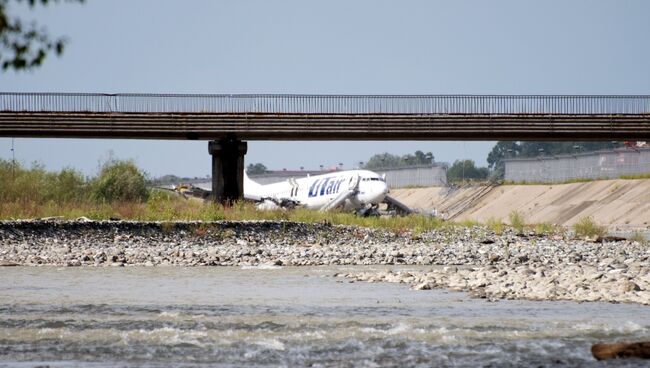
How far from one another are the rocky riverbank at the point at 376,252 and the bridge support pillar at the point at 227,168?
369 inches

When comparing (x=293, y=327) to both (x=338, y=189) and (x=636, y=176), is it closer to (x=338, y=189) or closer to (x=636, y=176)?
(x=338, y=189)

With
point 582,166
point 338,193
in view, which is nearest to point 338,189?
point 338,193

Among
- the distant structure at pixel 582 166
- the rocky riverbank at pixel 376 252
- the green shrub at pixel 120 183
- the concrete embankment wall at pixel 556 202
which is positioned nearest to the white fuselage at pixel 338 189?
the green shrub at pixel 120 183

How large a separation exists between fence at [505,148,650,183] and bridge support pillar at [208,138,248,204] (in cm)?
7582

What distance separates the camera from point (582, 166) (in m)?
154

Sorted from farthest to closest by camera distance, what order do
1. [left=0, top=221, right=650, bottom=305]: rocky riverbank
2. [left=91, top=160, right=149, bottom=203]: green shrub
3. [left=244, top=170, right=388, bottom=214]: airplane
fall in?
[left=244, top=170, right=388, bottom=214]: airplane, [left=91, top=160, right=149, bottom=203]: green shrub, [left=0, top=221, right=650, bottom=305]: rocky riverbank

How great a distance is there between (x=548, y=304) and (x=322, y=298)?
5.22 metres

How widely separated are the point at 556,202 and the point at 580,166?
2805 cm

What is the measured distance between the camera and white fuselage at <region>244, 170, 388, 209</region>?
89.0 m

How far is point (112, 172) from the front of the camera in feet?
279

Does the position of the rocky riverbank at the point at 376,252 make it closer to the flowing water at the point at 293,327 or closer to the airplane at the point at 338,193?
the flowing water at the point at 293,327

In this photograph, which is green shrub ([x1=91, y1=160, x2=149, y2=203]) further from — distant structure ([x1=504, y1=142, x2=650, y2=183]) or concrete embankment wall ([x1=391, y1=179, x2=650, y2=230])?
distant structure ([x1=504, y1=142, x2=650, y2=183])

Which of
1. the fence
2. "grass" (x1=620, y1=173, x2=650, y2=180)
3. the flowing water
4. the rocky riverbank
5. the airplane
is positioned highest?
the fence

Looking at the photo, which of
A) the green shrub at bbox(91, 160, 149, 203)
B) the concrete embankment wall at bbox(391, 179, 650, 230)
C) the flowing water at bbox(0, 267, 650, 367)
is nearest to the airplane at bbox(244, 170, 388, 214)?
the green shrub at bbox(91, 160, 149, 203)
